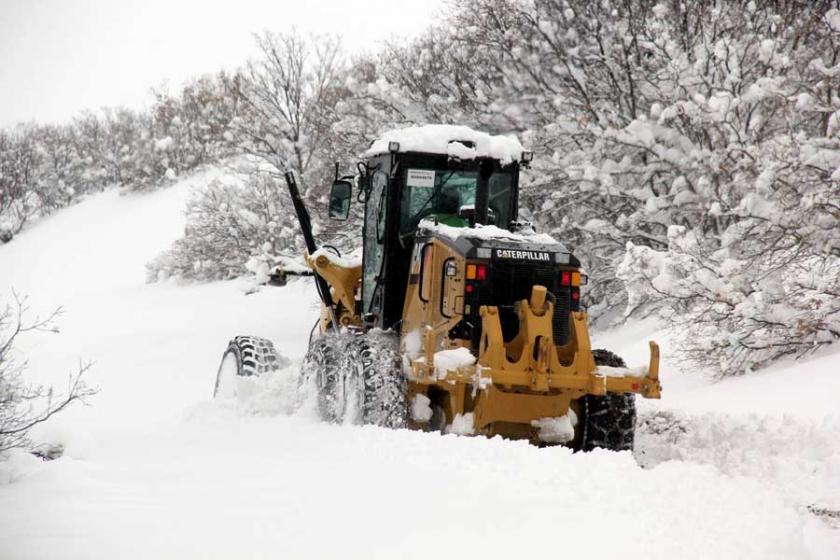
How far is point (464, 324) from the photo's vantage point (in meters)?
6.74

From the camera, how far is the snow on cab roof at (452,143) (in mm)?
7762

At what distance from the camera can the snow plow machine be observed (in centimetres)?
639

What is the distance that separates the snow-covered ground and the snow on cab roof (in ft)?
7.60

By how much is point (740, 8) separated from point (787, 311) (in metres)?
6.66

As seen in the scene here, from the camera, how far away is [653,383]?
6426 millimetres

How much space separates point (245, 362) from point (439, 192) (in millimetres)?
2376

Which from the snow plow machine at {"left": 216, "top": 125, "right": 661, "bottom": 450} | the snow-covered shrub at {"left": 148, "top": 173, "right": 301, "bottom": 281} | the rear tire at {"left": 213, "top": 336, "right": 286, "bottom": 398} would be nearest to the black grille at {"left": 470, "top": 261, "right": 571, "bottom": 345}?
the snow plow machine at {"left": 216, "top": 125, "right": 661, "bottom": 450}

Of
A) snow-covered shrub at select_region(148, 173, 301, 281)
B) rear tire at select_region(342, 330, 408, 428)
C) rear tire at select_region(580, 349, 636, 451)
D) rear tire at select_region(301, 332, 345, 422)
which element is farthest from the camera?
snow-covered shrub at select_region(148, 173, 301, 281)

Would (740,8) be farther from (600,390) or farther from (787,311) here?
(600,390)

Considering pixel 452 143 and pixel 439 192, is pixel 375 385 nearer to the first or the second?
pixel 439 192

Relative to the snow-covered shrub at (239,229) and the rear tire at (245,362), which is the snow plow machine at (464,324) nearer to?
the rear tire at (245,362)

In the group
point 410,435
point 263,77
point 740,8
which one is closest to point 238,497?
point 410,435

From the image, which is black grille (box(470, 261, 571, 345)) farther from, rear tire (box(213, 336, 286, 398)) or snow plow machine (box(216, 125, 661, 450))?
rear tire (box(213, 336, 286, 398))

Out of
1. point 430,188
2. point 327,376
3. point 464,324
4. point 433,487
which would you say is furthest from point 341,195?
point 433,487
